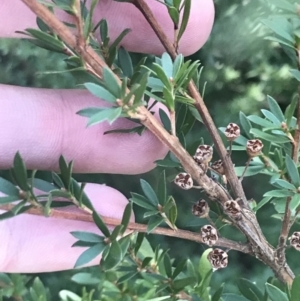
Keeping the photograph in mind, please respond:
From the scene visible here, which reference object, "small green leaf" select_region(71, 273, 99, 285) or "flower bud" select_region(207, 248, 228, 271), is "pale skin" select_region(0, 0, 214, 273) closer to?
"small green leaf" select_region(71, 273, 99, 285)

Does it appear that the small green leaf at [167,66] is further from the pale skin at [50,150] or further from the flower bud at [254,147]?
the pale skin at [50,150]

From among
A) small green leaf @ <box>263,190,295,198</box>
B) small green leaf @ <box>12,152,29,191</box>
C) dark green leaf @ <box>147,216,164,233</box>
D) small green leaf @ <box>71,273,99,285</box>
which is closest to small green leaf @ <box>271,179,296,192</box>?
small green leaf @ <box>263,190,295,198</box>

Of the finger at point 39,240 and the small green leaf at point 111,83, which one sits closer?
the small green leaf at point 111,83

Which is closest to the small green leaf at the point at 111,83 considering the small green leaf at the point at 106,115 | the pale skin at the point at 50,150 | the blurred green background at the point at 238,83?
the small green leaf at the point at 106,115

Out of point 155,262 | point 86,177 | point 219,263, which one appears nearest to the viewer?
point 219,263

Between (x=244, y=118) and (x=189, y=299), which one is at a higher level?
(x=244, y=118)

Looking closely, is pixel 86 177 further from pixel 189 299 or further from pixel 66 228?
pixel 189 299

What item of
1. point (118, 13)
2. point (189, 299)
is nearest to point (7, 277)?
point (189, 299)
